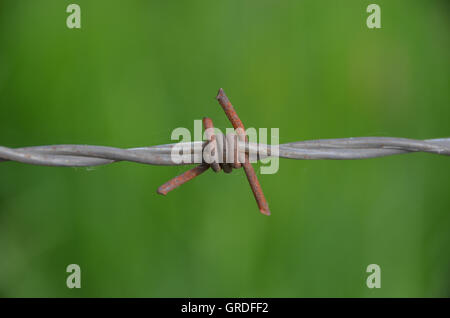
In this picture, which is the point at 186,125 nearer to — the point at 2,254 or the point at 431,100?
the point at 2,254

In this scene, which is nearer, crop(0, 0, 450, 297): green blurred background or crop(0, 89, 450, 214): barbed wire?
crop(0, 89, 450, 214): barbed wire

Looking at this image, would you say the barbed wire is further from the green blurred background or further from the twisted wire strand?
the green blurred background

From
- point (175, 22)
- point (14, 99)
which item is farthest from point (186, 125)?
point (14, 99)

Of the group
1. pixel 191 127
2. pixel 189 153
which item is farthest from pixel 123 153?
pixel 191 127

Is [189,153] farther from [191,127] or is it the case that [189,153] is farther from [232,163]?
[191,127]

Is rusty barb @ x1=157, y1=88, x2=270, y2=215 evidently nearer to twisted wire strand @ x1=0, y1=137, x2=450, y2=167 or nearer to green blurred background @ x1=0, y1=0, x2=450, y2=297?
twisted wire strand @ x1=0, y1=137, x2=450, y2=167

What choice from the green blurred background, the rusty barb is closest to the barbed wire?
the rusty barb

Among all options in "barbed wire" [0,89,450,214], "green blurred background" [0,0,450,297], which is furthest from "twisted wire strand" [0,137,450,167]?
"green blurred background" [0,0,450,297]

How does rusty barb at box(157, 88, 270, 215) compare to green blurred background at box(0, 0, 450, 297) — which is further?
green blurred background at box(0, 0, 450, 297)
